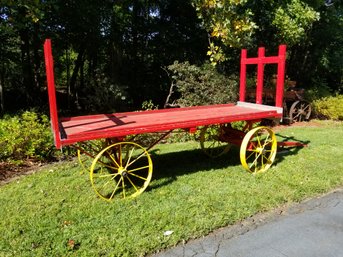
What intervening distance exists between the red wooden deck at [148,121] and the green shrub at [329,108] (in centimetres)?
630

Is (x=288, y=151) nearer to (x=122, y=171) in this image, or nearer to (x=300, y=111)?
(x=122, y=171)

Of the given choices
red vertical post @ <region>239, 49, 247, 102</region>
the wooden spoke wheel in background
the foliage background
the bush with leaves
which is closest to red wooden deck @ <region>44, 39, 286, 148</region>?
red vertical post @ <region>239, 49, 247, 102</region>

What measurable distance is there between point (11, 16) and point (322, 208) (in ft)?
23.8

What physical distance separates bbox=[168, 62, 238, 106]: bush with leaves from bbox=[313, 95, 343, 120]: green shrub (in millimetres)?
3932

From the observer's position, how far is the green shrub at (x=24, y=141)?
5959 millimetres

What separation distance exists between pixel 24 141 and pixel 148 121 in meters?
2.49

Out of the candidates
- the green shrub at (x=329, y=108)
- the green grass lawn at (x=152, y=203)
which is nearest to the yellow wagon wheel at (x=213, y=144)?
the green grass lawn at (x=152, y=203)

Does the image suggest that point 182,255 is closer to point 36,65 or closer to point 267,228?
point 267,228

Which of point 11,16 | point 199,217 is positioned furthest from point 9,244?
point 11,16

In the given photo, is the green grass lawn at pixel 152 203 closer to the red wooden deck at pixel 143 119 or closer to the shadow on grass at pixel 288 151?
the shadow on grass at pixel 288 151

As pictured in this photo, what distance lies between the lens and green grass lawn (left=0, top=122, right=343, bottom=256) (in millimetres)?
3480

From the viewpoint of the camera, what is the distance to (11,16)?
7.82m

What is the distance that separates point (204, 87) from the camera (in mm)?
9234

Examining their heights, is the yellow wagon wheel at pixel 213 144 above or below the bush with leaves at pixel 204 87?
below
